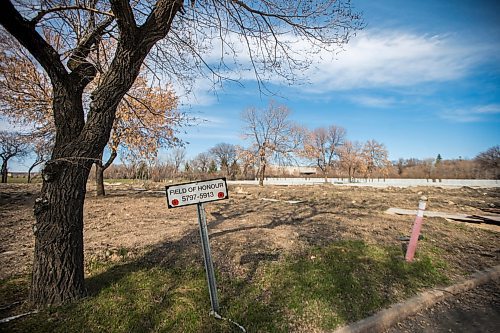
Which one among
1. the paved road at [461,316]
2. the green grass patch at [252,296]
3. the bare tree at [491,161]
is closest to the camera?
the green grass patch at [252,296]

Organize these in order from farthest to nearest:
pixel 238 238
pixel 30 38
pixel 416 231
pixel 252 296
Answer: pixel 238 238
pixel 416 231
pixel 252 296
pixel 30 38

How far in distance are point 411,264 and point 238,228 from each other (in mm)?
3451

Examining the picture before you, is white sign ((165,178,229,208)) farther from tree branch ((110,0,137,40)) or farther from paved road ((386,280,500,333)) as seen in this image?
paved road ((386,280,500,333))

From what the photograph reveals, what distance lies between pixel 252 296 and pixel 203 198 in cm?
139

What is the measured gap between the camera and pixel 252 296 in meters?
3.17

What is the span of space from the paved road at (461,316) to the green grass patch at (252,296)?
0.29 m

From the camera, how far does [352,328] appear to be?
2.71 m

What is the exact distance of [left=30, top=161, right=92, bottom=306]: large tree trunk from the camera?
2797 mm

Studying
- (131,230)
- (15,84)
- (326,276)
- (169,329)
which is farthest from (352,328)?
(15,84)

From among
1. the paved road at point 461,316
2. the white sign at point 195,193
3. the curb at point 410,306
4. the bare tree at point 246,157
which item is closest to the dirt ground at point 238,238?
the curb at point 410,306

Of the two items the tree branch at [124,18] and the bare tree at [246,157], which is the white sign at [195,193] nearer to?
the tree branch at [124,18]

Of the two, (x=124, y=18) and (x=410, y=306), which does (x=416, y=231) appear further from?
(x=124, y=18)

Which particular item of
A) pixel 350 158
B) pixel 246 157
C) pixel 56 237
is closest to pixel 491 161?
pixel 350 158

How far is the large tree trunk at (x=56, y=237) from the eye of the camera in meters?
2.80
